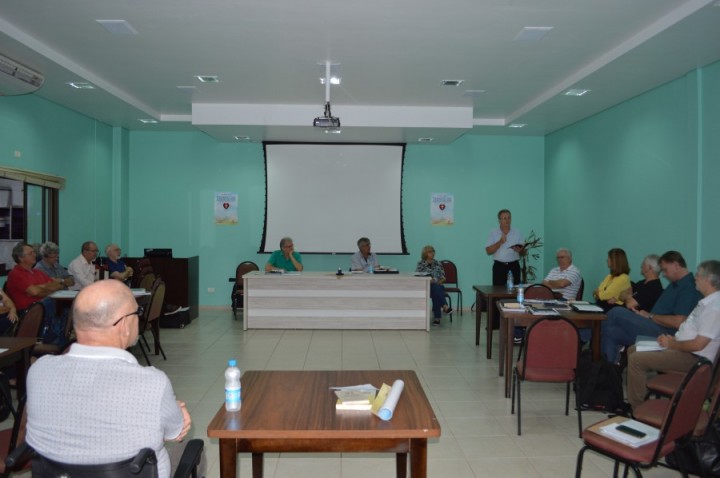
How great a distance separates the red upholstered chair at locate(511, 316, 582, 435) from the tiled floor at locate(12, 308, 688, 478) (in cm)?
36

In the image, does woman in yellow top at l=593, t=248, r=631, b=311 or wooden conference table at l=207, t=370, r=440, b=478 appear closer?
wooden conference table at l=207, t=370, r=440, b=478

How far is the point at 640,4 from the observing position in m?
4.25

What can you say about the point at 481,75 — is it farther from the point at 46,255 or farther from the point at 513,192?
the point at 46,255

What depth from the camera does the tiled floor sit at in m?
3.58

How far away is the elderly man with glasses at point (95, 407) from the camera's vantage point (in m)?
1.74

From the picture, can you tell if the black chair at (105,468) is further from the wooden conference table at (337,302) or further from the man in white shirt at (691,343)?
the wooden conference table at (337,302)

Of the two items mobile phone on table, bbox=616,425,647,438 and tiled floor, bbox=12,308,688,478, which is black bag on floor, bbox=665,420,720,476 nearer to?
tiled floor, bbox=12,308,688,478

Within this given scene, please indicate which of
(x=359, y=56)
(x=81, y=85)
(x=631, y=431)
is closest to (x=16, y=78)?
(x=81, y=85)

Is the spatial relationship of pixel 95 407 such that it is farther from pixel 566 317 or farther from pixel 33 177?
pixel 33 177

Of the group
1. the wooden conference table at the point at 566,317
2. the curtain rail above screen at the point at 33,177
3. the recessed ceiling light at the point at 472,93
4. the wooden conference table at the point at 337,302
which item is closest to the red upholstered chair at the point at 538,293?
the wooden conference table at the point at 566,317

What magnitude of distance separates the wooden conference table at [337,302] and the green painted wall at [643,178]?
2.63 metres

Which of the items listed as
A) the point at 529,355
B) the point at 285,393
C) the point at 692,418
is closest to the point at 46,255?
the point at 285,393

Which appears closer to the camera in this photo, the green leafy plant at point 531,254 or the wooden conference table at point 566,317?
the wooden conference table at point 566,317

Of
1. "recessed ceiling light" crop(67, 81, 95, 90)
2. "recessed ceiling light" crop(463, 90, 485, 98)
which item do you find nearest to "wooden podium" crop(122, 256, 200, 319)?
"recessed ceiling light" crop(67, 81, 95, 90)
